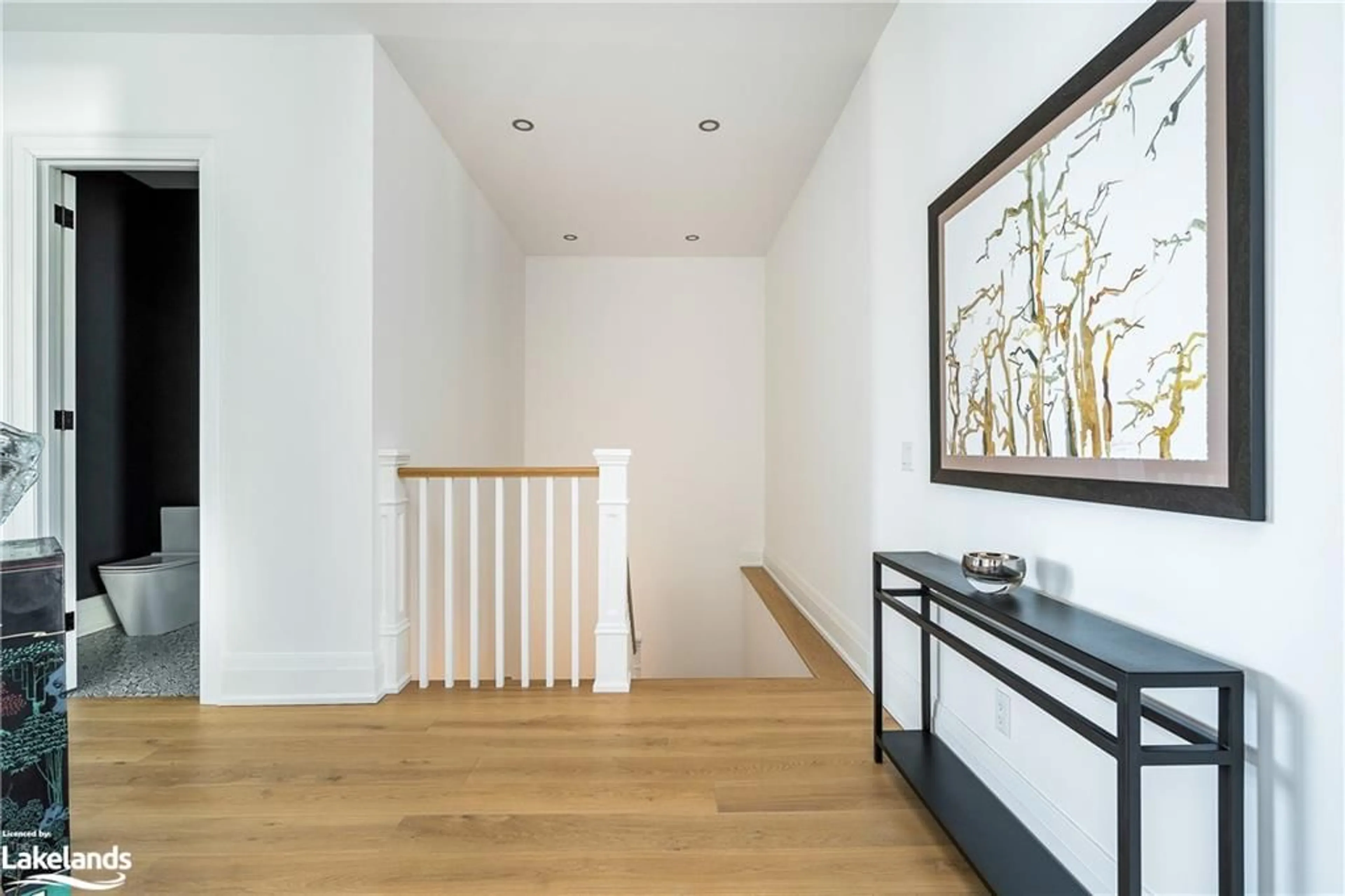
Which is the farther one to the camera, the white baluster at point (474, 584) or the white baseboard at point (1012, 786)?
the white baluster at point (474, 584)

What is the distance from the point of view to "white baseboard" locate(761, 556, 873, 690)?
3.11m

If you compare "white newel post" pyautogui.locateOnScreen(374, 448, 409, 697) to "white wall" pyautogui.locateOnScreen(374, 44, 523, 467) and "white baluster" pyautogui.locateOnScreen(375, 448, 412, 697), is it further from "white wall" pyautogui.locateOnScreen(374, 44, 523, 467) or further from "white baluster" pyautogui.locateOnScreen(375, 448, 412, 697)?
"white wall" pyautogui.locateOnScreen(374, 44, 523, 467)

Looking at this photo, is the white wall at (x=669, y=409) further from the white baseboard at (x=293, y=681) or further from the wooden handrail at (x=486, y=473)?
the white baseboard at (x=293, y=681)

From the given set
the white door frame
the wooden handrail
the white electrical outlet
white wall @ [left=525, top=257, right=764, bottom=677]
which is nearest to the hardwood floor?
the white electrical outlet

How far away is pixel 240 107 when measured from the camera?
9.45 ft

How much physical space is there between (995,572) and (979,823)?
2.26 ft

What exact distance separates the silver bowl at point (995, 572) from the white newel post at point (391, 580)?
240 cm

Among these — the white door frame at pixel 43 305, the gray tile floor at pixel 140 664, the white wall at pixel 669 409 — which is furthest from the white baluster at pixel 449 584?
the white wall at pixel 669 409

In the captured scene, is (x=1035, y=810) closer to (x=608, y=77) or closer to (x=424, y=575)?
(x=424, y=575)

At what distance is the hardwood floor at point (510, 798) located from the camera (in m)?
1.69

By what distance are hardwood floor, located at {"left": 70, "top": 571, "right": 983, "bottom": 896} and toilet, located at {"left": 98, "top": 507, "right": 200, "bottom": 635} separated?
1079 millimetres

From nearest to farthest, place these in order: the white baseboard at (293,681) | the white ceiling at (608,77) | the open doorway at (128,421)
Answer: the white ceiling at (608,77)
the white baseboard at (293,681)
the open doorway at (128,421)

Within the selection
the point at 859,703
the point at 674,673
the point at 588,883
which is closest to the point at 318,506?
the point at 588,883

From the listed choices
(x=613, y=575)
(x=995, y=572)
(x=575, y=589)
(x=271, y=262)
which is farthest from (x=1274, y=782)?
(x=271, y=262)
